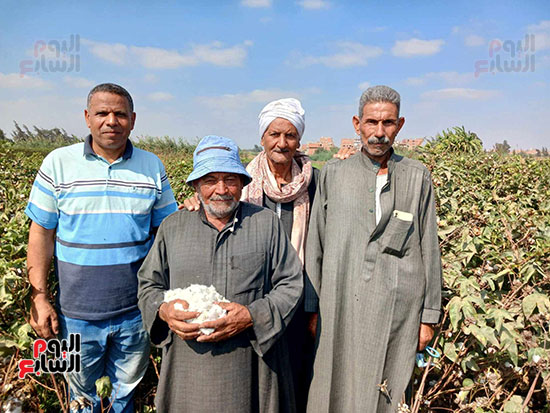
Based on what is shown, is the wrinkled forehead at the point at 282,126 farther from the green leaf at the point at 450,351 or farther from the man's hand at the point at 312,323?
the green leaf at the point at 450,351

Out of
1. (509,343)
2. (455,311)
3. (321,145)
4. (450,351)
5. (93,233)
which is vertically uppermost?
(321,145)

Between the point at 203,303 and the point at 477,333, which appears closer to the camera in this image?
the point at 203,303

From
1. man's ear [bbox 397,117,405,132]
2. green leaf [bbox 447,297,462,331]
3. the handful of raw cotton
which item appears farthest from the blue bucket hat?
green leaf [bbox 447,297,462,331]

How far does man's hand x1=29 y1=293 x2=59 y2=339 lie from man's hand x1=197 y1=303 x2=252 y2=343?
0.89m

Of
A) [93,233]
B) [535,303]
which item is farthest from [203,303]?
[535,303]

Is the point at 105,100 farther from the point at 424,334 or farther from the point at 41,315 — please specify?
the point at 424,334

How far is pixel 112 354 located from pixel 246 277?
964mm

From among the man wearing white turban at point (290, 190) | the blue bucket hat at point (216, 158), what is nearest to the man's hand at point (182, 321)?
the blue bucket hat at point (216, 158)

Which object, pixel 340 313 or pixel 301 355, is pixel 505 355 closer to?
pixel 340 313

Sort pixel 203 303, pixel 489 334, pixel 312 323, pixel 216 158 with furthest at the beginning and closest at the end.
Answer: pixel 312 323 < pixel 216 158 < pixel 489 334 < pixel 203 303

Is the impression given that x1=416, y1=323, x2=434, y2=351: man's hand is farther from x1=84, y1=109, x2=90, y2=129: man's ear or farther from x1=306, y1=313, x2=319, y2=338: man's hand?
x1=84, y1=109, x2=90, y2=129: man's ear

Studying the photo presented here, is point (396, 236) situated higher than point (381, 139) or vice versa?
point (381, 139)

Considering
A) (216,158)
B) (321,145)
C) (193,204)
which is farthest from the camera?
(321,145)

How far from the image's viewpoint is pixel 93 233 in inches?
77.6
